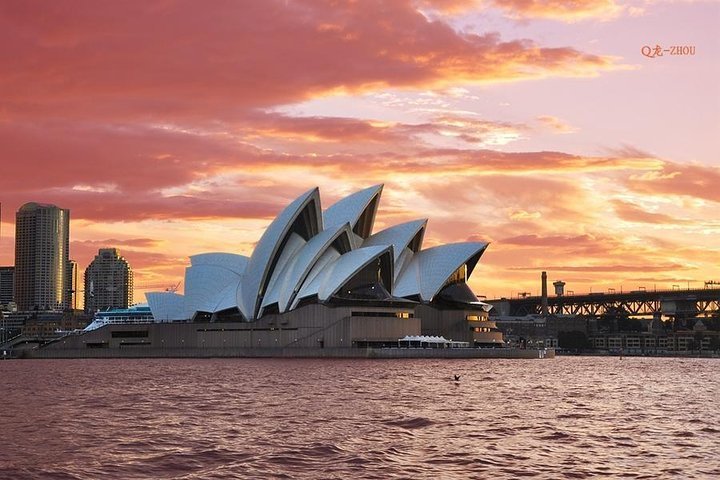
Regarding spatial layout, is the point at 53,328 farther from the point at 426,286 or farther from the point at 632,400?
the point at 632,400

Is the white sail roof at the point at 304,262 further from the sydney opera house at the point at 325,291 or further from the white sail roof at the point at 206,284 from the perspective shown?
the white sail roof at the point at 206,284

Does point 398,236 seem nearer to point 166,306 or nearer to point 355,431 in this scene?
point 166,306

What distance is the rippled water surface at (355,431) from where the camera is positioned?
90.4 ft

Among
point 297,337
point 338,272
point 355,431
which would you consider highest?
point 338,272

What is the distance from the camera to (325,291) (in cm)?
11112

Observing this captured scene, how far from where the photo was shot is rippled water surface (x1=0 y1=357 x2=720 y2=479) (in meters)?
27.6

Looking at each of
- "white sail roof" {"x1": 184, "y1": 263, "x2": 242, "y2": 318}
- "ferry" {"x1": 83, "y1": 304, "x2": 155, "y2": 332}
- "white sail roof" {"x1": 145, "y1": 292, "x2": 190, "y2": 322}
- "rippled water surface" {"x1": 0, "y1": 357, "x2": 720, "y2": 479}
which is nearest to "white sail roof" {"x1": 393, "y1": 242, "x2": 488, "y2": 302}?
"white sail roof" {"x1": 184, "y1": 263, "x2": 242, "y2": 318}

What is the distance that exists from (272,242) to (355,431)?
77805 millimetres

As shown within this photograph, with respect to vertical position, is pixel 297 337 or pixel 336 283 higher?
pixel 336 283

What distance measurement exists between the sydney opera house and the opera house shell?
0.42ft

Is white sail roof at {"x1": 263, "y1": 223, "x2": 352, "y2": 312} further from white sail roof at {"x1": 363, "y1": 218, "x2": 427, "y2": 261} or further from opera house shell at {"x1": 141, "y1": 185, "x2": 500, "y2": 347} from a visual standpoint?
white sail roof at {"x1": 363, "y1": 218, "x2": 427, "y2": 261}

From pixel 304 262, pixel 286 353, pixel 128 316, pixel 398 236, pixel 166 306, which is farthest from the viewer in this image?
pixel 128 316

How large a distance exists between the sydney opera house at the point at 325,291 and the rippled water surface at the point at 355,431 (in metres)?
50.0

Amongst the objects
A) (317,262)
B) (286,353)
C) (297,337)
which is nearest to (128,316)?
(286,353)
